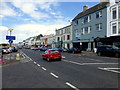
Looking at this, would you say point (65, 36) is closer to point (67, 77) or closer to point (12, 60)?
point (12, 60)

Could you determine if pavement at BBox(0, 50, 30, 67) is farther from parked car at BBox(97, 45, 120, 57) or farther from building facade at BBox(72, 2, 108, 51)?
building facade at BBox(72, 2, 108, 51)

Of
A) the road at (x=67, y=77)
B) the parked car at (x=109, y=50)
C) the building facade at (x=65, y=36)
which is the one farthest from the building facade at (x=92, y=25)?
the road at (x=67, y=77)

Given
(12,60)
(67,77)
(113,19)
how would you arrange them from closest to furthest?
(67,77)
(12,60)
(113,19)

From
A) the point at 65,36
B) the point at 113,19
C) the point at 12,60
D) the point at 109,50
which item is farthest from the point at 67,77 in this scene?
the point at 65,36

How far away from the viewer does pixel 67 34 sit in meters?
53.8

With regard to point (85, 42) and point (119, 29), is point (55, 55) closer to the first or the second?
point (119, 29)

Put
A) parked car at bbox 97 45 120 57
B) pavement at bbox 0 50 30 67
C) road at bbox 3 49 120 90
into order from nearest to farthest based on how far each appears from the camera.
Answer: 1. road at bbox 3 49 120 90
2. pavement at bbox 0 50 30 67
3. parked car at bbox 97 45 120 57

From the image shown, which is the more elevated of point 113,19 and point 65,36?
point 113,19

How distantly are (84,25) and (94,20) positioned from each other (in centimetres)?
475

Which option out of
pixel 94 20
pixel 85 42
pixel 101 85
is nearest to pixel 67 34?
pixel 85 42

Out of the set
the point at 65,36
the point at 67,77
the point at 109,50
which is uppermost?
the point at 65,36

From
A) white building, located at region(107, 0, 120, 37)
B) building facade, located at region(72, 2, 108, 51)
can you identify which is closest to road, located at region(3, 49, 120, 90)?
white building, located at region(107, 0, 120, 37)

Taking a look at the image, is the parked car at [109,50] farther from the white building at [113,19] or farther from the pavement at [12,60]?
the pavement at [12,60]

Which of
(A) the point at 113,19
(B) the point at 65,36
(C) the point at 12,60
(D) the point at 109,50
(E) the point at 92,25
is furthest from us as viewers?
(B) the point at 65,36
